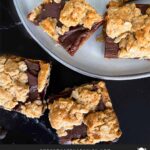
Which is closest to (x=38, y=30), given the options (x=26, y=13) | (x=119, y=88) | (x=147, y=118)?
(x=26, y=13)

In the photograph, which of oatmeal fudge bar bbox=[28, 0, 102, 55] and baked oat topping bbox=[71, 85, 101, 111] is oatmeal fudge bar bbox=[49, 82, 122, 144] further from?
oatmeal fudge bar bbox=[28, 0, 102, 55]

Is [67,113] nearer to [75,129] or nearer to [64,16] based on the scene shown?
[75,129]

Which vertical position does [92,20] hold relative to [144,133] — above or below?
above

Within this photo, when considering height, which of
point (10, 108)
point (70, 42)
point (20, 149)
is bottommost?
point (20, 149)

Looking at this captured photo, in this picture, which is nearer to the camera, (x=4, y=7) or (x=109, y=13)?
(x=109, y=13)

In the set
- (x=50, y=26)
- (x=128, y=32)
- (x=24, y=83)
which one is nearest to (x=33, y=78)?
(x=24, y=83)

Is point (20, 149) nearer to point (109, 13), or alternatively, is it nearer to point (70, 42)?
point (70, 42)

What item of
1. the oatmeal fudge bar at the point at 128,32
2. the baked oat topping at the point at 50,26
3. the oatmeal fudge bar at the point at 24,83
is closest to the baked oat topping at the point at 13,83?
the oatmeal fudge bar at the point at 24,83

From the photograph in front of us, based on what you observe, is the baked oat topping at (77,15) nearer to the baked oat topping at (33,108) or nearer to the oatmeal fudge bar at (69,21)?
the oatmeal fudge bar at (69,21)
